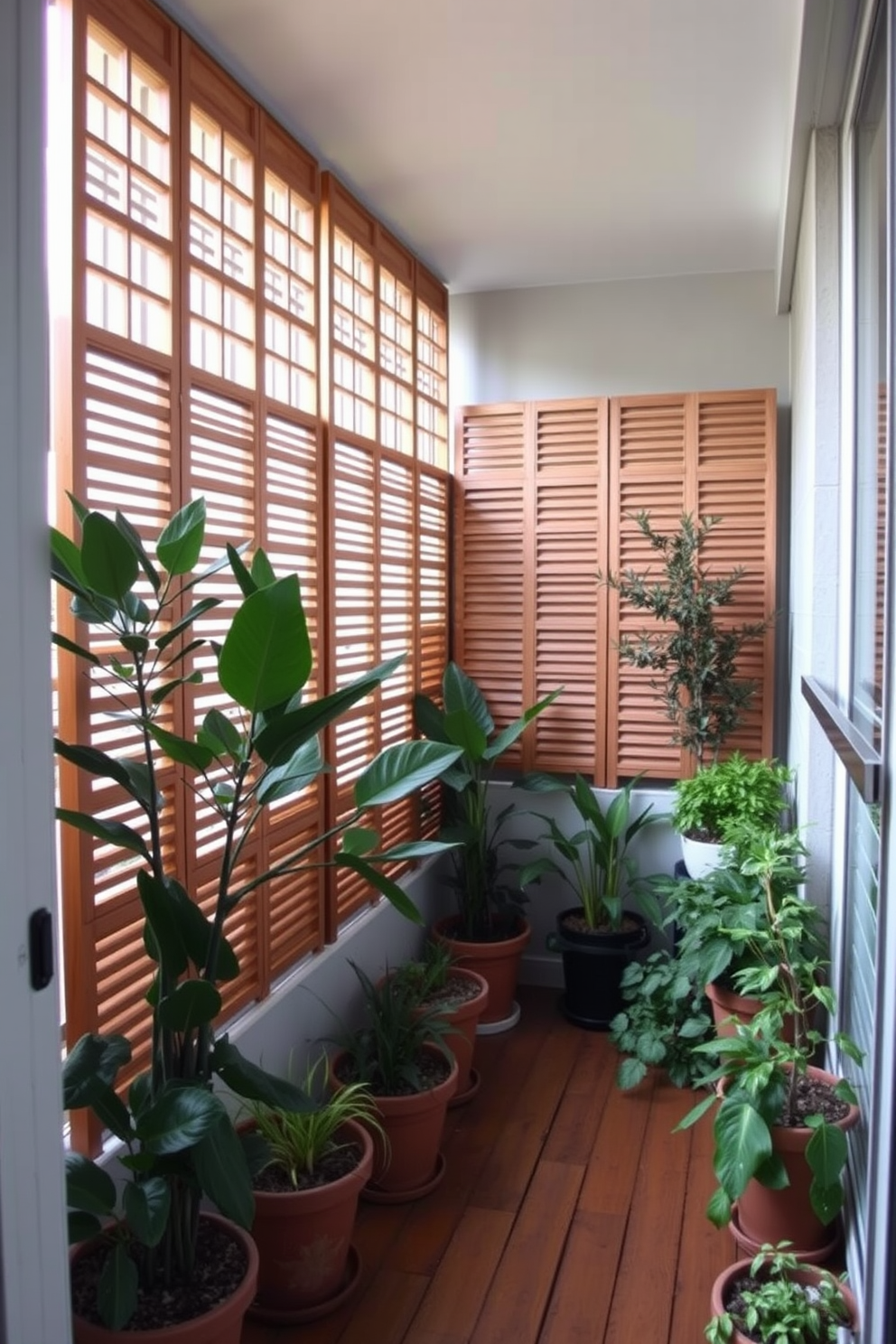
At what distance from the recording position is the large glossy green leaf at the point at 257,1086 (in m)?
1.66

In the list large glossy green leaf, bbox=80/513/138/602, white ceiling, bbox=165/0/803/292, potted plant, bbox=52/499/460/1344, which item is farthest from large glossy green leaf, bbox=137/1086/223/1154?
white ceiling, bbox=165/0/803/292

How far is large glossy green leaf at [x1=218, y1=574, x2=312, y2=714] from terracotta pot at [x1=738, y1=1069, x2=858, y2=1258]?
1.38 meters

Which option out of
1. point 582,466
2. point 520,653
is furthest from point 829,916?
point 582,466

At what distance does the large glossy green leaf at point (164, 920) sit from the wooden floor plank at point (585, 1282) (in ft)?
3.74

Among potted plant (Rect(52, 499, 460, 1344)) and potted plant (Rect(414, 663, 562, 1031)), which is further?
potted plant (Rect(414, 663, 562, 1031))

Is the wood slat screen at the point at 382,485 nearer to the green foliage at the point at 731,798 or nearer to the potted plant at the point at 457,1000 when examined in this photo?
the potted plant at the point at 457,1000

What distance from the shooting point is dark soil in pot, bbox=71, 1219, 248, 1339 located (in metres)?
1.62

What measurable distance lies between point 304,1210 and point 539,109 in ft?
8.55

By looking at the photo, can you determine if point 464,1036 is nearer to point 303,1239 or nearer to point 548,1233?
point 548,1233

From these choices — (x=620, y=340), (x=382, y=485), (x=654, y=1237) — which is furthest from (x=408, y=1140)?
(x=620, y=340)

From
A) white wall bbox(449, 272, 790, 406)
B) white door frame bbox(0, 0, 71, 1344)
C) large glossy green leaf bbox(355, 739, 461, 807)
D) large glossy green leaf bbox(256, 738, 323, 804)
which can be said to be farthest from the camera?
white wall bbox(449, 272, 790, 406)

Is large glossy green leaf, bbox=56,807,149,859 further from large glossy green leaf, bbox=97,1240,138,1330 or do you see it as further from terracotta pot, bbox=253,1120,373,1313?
terracotta pot, bbox=253,1120,373,1313

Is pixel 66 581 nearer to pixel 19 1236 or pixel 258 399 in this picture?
pixel 19 1236

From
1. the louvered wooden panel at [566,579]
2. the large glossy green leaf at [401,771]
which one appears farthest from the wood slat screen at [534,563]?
the large glossy green leaf at [401,771]
